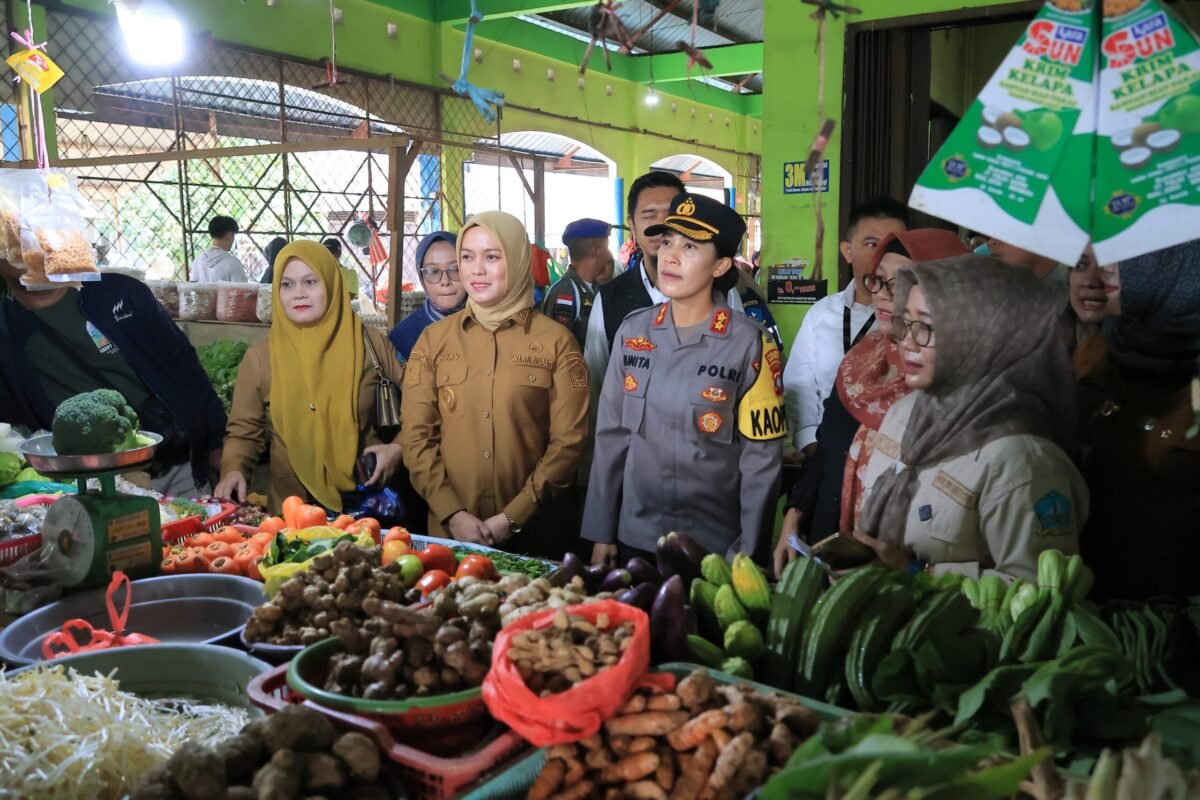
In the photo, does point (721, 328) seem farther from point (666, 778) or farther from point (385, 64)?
point (385, 64)

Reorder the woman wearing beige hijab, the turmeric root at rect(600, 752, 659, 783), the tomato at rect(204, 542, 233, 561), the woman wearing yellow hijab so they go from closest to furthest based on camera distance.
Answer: the turmeric root at rect(600, 752, 659, 783)
the tomato at rect(204, 542, 233, 561)
the woman wearing beige hijab
the woman wearing yellow hijab

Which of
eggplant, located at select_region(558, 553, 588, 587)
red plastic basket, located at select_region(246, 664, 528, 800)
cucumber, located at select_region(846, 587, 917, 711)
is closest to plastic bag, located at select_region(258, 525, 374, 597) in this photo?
eggplant, located at select_region(558, 553, 588, 587)

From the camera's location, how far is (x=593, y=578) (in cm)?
181

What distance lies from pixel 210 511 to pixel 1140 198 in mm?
2542

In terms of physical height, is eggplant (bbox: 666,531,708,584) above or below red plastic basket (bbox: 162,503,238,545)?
above

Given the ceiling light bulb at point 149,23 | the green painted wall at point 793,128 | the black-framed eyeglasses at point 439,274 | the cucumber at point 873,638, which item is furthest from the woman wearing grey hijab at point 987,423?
the ceiling light bulb at point 149,23

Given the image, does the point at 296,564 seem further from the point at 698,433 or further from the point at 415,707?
the point at 698,433

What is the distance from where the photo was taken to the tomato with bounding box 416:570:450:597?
1954 mm

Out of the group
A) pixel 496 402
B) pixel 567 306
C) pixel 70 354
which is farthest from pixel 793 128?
pixel 70 354

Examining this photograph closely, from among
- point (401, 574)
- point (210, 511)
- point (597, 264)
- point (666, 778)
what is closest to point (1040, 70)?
point (666, 778)

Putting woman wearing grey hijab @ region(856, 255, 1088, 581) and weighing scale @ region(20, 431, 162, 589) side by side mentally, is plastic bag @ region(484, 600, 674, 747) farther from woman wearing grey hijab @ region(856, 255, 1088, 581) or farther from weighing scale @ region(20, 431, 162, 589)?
weighing scale @ region(20, 431, 162, 589)

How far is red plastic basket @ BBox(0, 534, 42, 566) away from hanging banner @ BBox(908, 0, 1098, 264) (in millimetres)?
2197

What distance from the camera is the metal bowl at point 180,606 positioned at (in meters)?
2.02

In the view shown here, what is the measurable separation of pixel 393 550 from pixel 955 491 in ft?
4.47
